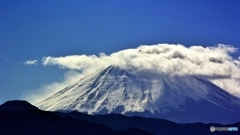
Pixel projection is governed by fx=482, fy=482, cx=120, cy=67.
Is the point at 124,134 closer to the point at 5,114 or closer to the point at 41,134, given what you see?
the point at 41,134

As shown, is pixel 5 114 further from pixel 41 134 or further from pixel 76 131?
pixel 76 131

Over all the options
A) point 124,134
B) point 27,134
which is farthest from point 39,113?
point 124,134

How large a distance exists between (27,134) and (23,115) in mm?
11985

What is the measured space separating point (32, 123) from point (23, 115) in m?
4.91

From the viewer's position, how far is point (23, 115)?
188125 mm

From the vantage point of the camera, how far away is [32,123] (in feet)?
614

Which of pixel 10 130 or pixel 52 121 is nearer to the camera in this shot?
pixel 10 130

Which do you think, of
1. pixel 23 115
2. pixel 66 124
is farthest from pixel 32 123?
pixel 66 124

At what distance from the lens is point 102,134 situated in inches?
7618

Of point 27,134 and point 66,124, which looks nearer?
point 27,134

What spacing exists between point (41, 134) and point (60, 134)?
9181 mm

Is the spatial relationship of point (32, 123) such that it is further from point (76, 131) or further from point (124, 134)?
A: point (124, 134)

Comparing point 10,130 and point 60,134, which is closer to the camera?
point 10,130

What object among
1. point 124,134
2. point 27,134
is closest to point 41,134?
point 27,134
